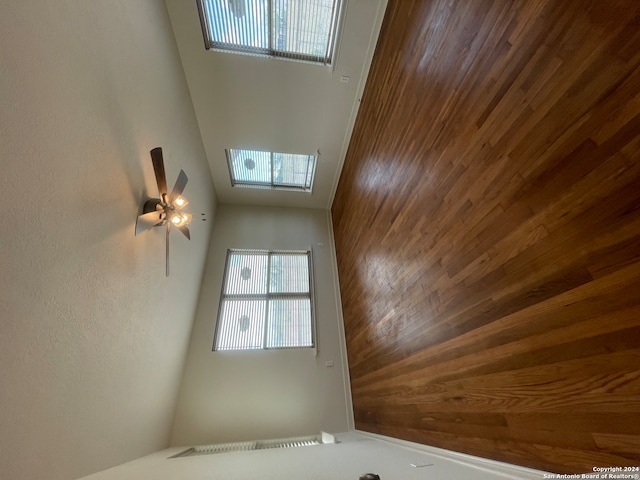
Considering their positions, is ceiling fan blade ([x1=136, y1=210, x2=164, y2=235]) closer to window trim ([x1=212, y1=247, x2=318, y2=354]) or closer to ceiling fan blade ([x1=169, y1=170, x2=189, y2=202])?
ceiling fan blade ([x1=169, y1=170, x2=189, y2=202])

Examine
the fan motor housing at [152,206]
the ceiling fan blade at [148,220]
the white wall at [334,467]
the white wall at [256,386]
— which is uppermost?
the fan motor housing at [152,206]

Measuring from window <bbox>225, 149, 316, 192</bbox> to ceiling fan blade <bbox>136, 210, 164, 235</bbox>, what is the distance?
8.59 ft

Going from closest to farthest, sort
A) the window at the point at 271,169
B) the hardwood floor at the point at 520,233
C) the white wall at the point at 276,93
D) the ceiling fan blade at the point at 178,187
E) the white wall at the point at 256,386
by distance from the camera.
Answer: the hardwood floor at the point at 520,233, the ceiling fan blade at the point at 178,187, the white wall at the point at 276,93, the white wall at the point at 256,386, the window at the point at 271,169

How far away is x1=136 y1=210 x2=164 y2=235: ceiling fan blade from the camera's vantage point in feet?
7.22

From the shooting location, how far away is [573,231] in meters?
1.12

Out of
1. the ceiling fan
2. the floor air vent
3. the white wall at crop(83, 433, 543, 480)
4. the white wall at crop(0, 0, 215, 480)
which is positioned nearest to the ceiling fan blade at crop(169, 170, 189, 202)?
the ceiling fan

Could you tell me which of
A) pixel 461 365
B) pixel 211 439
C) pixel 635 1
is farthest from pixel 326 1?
pixel 211 439

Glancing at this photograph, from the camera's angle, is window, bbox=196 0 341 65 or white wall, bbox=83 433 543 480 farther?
window, bbox=196 0 341 65

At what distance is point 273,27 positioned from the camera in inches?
130

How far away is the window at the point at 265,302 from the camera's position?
436 centimetres

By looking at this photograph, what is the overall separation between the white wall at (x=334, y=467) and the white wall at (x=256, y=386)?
1.46m

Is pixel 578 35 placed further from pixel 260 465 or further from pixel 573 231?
pixel 260 465

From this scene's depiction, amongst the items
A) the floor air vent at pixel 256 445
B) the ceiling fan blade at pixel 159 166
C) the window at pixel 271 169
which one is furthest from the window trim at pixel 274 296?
the ceiling fan blade at pixel 159 166

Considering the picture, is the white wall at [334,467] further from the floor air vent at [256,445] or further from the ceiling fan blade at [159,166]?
the ceiling fan blade at [159,166]
